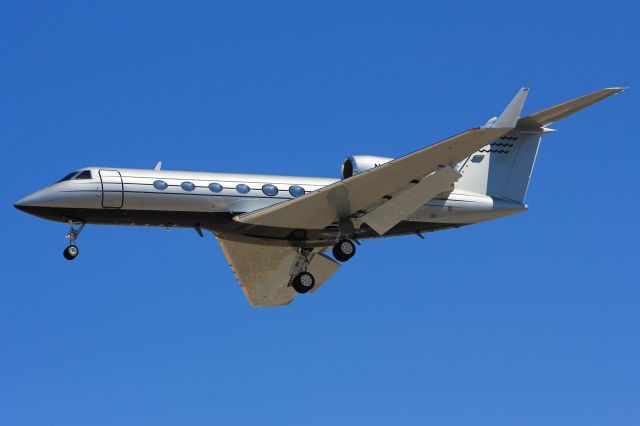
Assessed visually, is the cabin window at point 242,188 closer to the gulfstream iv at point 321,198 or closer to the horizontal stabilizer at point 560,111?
the gulfstream iv at point 321,198

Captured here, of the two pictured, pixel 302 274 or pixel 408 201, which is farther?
pixel 302 274

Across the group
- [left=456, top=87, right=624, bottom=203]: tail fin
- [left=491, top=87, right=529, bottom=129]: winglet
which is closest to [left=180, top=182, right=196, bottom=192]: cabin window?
[left=456, top=87, right=624, bottom=203]: tail fin

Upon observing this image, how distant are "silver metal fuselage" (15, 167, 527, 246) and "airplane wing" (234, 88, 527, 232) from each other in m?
0.60

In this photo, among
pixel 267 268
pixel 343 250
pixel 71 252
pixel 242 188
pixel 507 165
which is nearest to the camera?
pixel 71 252

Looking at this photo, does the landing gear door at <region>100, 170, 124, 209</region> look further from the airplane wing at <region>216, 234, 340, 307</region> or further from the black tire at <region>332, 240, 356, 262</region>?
the black tire at <region>332, 240, 356, 262</region>

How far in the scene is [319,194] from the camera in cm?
2706

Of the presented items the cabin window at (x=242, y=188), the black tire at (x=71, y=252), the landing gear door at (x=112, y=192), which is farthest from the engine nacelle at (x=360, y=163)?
the black tire at (x=71, y=252)

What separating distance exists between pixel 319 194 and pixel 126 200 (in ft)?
15.0

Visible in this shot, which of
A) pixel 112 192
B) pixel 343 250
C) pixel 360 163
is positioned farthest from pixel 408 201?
pixel 112 192

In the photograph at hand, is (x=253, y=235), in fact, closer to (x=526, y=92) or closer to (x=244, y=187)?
(x=244, y=187)

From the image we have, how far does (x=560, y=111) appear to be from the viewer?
2755 cm

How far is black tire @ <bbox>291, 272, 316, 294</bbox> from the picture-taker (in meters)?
29.4

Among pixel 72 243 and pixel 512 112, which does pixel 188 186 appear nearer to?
pixel 72 243

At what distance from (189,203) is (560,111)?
909cm
